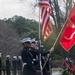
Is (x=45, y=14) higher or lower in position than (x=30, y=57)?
higher

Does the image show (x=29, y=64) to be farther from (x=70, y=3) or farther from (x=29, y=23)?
(x=29, y=23)

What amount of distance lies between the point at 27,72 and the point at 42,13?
1.75 m

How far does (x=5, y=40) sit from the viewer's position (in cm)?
4000

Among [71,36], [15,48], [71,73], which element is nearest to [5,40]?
[15,48]

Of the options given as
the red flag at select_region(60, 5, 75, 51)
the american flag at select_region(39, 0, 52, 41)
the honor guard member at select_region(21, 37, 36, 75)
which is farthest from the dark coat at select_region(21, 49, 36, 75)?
the red flag at select_region(60, 5, 75, 51)

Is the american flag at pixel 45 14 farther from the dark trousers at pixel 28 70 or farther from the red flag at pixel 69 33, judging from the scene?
the dark trousers at pixel 28 70

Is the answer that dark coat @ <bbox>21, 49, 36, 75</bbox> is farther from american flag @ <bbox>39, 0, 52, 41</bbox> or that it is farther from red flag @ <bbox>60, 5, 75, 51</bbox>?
red flag @ <bbox>60, 5, 75, 51</bbox>

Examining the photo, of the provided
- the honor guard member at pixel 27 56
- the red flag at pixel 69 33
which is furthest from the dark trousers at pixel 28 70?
the red flag at pixel 69 33

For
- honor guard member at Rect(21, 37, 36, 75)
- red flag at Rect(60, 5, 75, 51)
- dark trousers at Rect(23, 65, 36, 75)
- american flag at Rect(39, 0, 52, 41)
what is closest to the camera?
honor guard member at Rect(21, 37, 36, 75)

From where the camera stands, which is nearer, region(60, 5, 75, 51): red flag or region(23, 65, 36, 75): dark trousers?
region(23, 65, 36, 75): dark trousers

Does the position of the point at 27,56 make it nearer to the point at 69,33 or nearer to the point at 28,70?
the point at 28,70

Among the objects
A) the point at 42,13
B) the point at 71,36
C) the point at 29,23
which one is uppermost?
the point at 42,13

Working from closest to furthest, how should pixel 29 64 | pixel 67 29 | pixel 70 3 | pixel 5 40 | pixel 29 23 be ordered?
pixel 29 64
pixel 67 29
pixel 70 3
pixel 5 40
pixel 29 23

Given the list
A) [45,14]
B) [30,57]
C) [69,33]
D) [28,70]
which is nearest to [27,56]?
[30,57]
